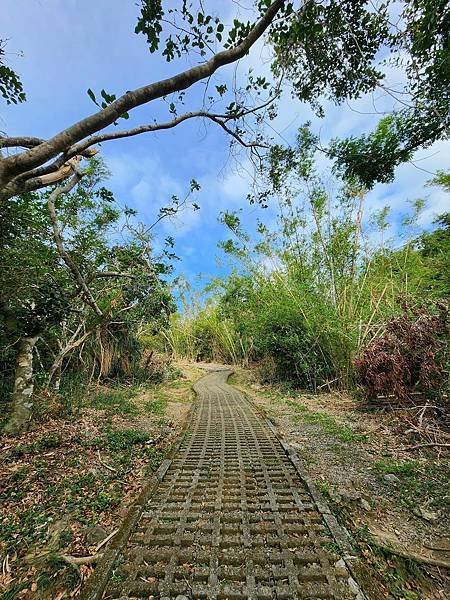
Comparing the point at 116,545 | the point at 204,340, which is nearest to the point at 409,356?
the point at 116,545

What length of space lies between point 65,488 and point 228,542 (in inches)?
59.9

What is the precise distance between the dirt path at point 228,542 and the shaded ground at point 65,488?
10.3 inches

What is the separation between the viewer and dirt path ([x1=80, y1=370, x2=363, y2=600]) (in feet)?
4.29

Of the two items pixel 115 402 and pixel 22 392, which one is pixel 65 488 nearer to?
pixel 22 392

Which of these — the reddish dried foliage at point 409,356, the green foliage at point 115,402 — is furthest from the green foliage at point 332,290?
the green foliage at point 115,402

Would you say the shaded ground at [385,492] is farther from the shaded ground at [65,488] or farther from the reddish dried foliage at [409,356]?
the shaded ground at [65,488]

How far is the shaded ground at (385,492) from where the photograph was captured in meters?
1.43

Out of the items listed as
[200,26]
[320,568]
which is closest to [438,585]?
[320,568]

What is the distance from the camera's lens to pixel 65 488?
2297 mm

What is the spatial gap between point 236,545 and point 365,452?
6.47 feet

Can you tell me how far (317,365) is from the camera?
20.7ft

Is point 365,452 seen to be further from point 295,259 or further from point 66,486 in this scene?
point 295,259

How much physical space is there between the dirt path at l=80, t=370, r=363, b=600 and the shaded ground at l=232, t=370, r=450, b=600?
0.73 ft

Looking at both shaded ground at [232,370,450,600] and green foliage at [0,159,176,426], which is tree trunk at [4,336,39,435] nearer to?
green foliage at [0,159,176,426]
